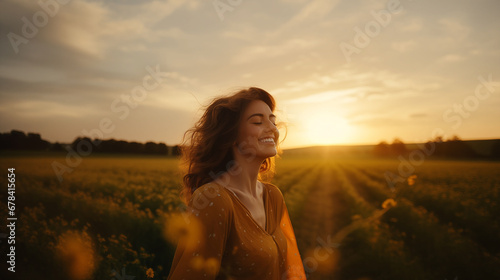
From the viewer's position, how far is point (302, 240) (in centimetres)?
730

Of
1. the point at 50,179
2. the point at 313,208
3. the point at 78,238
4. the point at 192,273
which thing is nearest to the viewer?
the point at 192,273

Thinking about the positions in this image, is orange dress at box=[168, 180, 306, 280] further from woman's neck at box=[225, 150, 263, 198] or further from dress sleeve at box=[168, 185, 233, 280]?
woman's neck at box=[225, 150, 263, 198]

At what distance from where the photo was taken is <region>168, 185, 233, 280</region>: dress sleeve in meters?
1.63

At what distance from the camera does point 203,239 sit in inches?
65.2

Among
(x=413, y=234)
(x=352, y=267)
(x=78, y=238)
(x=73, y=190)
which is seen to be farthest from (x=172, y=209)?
(x=413, y=234)

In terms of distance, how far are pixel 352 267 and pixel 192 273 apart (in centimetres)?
501

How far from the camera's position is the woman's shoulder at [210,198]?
174cm

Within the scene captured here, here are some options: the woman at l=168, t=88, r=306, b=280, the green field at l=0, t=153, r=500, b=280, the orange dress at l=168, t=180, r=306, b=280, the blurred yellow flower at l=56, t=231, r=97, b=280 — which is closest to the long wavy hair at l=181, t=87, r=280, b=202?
the woman at l=168, t=88, r=306, b=280

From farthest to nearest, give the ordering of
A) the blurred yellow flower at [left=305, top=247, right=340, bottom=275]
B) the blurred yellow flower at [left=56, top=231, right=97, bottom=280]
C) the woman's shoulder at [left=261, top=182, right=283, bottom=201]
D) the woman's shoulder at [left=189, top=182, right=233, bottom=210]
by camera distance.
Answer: the blurred yellow flower at [left=305, top=247, right=340, bottom=275], the blurred yellow flower at [left=56, top=231, right=97, bottom=280], the woman's shoulder at [left=261, top=182, right=283, bottom=201], the woman's shoulder at [left=189, top=182, right=233, bottom=210]

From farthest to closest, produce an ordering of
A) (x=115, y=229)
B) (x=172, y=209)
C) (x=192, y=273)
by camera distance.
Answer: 1. (x=172, y=209)
2. (x=115, y=229)
3. (x=192, y=273)

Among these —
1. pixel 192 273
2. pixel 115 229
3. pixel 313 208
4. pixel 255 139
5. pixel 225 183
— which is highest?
pixel 255 139

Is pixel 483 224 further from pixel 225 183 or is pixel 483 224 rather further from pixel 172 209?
pixel 225 183

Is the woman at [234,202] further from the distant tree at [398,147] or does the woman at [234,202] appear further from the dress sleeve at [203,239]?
the distant tree at [398,147]

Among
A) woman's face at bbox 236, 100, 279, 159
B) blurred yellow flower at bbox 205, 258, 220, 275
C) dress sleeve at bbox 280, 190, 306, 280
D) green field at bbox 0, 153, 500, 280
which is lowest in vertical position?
green field at bbox 0, 153, 500, 280
